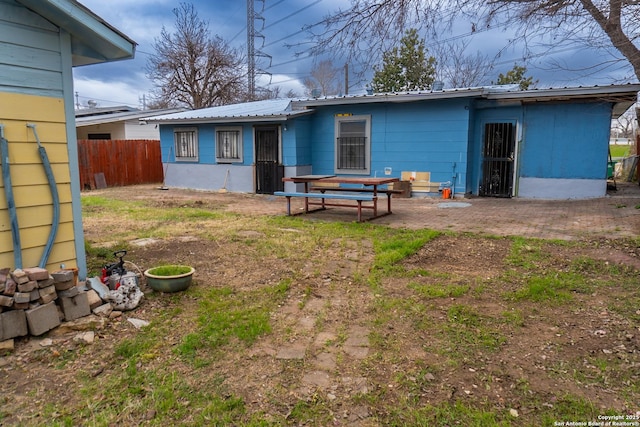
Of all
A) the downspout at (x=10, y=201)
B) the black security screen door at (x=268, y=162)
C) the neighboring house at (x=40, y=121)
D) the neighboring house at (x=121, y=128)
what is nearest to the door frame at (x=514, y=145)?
the black security screen door at (x=268, y=162)

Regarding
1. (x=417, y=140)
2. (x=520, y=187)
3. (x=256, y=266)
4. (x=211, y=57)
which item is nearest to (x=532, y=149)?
(x=520, y=187)

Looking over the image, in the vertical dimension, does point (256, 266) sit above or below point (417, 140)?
below

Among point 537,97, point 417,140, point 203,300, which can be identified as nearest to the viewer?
point 203,300

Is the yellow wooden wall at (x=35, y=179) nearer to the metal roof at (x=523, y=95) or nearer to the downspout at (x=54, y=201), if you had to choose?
the downspout at (x=54, y=201)

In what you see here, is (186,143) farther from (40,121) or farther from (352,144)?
(40,121)

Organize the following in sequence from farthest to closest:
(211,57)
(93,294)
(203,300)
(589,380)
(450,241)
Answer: (211,57) < (450,241) < (203,300) < (93,294) < (589,380)

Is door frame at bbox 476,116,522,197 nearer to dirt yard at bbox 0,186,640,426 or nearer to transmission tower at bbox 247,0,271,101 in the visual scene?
dirt yard at bbox 0,186,640,426

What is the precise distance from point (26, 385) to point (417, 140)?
10.1 m

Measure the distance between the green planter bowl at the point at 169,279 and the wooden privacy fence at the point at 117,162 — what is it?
12647 millimetres

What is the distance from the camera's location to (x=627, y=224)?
6.83 metres

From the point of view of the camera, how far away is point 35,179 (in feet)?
11.6

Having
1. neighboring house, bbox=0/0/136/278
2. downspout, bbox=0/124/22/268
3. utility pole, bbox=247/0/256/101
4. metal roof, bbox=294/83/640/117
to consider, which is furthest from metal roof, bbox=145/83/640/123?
utility pole, bbox=247/0/256/101

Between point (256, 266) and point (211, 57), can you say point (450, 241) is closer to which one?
point (256, 266)

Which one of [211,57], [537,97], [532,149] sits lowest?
[532,149]
